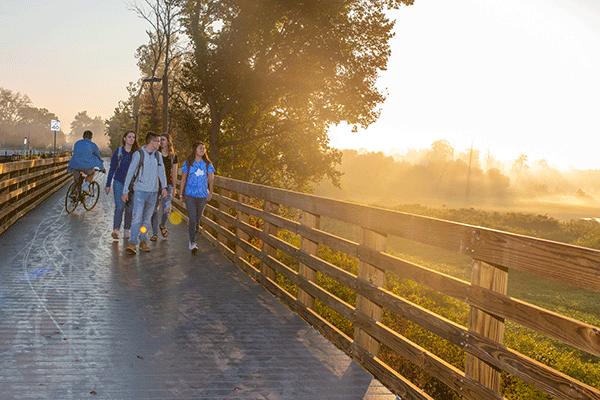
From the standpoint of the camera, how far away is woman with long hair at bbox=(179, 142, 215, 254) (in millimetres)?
10141

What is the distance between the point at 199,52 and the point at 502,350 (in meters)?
27.6

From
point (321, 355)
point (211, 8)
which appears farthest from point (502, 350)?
point (211, 8)

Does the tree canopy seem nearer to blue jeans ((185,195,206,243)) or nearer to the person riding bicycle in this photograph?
the person riding bicycle

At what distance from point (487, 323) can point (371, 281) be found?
1.56 meters

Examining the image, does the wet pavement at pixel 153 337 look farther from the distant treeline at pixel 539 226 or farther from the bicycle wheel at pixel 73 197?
the distant treeline at pixel 539 226

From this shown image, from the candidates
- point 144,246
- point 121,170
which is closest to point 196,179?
point 144,246

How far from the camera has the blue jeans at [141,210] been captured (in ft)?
32.2

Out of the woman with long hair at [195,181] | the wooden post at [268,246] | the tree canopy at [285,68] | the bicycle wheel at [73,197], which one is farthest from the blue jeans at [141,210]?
the tree canopy at [285,68]

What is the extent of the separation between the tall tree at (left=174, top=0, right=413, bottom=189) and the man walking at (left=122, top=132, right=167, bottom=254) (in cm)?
1751

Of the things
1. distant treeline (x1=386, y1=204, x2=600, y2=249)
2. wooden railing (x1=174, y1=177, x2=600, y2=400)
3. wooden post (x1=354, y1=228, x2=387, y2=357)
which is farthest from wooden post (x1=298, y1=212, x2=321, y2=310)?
distant treeline (x1=386, y1=204, x2=600, y2=249)

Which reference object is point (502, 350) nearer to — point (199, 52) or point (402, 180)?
point (199, 52)

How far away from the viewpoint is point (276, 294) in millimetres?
7398

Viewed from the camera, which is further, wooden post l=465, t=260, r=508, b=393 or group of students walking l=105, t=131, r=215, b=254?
group of students walking l=105, t=131, r=215, b=254

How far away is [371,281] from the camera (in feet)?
16.3
